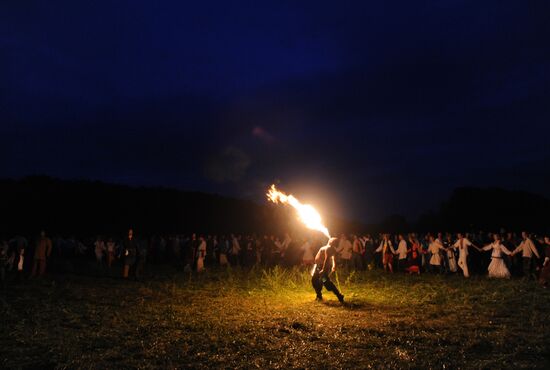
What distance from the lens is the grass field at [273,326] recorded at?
7595 mm

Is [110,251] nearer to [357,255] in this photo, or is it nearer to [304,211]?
[357,255]

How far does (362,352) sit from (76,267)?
19.7 metres

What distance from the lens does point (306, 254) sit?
22141 millimetres

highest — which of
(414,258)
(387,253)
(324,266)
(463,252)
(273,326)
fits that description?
(463,252)

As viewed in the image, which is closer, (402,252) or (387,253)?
(402,252)

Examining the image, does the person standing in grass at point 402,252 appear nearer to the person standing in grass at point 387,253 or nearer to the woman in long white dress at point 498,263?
the person standing in grass at point 387,253

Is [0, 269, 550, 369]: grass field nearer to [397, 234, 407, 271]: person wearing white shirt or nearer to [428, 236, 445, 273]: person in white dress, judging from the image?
[428, 236, 445, 273]: person in white dress

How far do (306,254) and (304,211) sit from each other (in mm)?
7221

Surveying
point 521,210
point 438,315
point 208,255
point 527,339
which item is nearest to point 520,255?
point 438,315

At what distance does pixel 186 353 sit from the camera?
26.1 ft

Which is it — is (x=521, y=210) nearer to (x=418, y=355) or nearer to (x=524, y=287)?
(x=524, y=287)

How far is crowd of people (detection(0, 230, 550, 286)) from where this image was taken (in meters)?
19.0

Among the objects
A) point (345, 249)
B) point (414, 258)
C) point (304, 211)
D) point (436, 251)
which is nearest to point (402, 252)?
point (414, 258)

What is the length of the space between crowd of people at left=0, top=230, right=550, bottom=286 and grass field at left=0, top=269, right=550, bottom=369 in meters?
2.75
